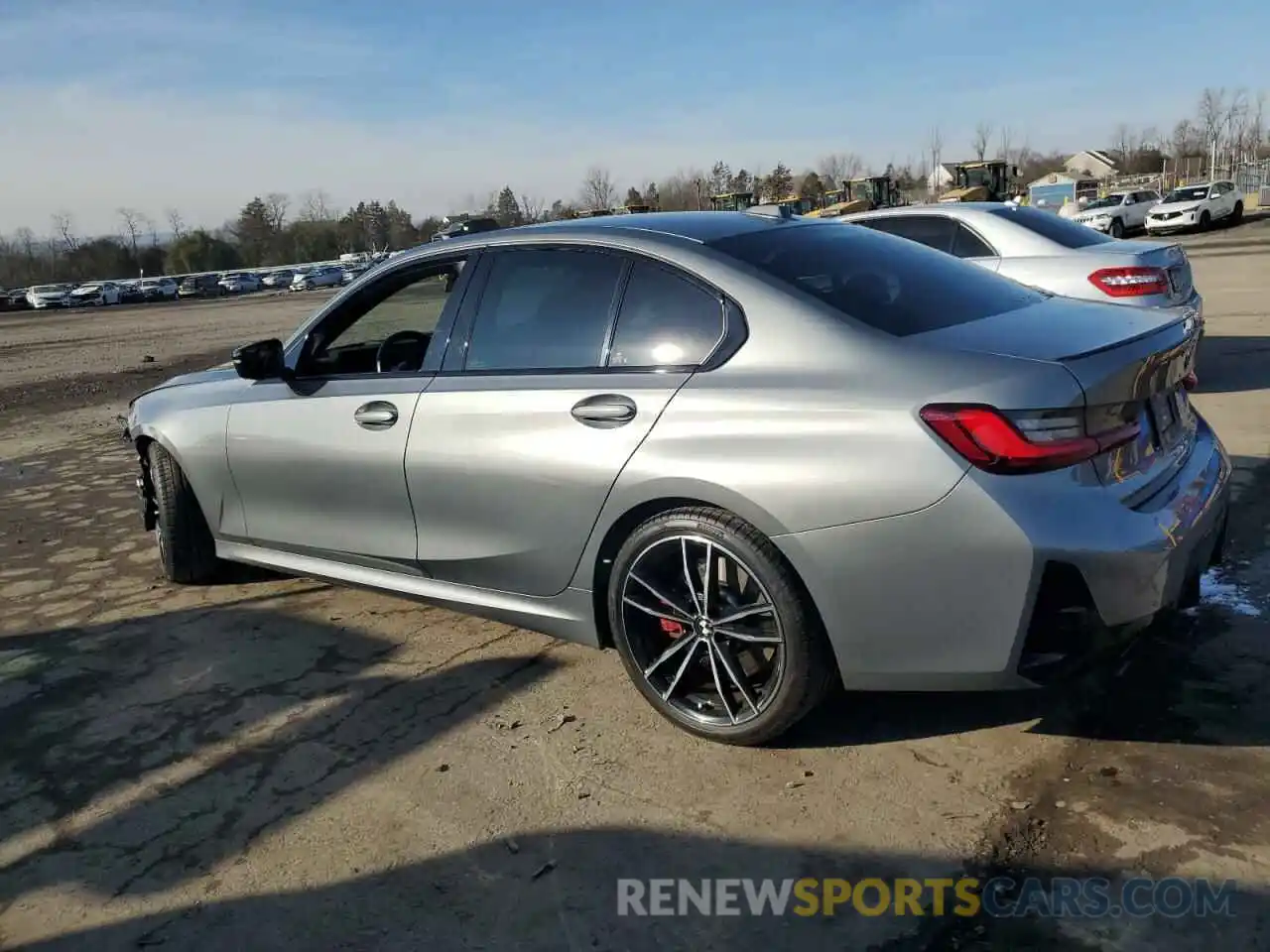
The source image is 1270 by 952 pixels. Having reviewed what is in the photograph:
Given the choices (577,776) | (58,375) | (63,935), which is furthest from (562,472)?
(58,375)

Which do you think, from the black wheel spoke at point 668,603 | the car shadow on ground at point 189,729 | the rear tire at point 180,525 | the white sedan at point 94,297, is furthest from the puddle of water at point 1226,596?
the white sedan at point 94,297

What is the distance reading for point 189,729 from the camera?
Answer: 11.5 ft

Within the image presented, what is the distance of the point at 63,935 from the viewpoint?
98.3 inches

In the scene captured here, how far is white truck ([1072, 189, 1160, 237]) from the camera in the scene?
114ft

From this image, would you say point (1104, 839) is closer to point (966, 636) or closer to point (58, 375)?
point (966, 636)

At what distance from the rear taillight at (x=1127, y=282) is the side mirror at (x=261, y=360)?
5.30 m

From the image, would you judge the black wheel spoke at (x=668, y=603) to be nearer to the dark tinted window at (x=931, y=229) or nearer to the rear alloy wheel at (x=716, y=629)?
the rear alloy wheel at (x=716, y=629)

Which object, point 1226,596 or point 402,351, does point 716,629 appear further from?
point 1226,596

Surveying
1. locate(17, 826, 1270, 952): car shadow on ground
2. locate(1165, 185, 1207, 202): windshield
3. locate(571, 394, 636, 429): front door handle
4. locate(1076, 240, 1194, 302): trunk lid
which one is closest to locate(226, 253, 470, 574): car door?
locate(571, 394, 636, 429): front door handle

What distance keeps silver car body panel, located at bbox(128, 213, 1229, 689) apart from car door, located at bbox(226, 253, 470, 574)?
0.05ft

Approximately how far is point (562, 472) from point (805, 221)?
53.0 inches

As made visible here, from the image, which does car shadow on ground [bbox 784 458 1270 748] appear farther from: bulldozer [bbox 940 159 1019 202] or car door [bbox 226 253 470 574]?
bulldozer [bbox 940 159 1019 202]

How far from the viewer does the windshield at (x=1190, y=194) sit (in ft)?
118

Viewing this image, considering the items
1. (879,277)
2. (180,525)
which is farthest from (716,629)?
(180,525)
